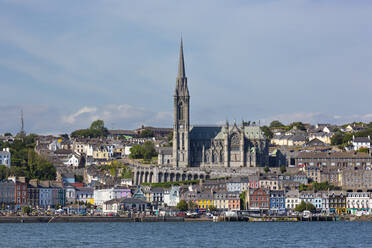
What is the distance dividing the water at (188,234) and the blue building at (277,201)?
34.5 ft

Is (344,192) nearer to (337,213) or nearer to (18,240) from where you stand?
(337,213)

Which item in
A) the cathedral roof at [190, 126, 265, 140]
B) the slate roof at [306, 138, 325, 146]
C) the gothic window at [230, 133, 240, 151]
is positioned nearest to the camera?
the gothic window at [230, 133, 240, 151]

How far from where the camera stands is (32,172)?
525 feet

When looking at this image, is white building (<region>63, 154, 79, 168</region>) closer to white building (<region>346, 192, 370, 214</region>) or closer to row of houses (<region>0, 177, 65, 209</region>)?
row of houses (<region>0, 177, 65, 209</region>)

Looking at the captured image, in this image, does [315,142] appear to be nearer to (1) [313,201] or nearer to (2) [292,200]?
(2) [292,200]

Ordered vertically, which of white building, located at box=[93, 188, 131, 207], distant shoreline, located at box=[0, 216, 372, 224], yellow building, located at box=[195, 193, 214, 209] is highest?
white building, located at box=[93, 188, 131, 207]

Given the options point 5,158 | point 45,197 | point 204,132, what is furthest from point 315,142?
point 45,197

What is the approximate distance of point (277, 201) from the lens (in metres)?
136

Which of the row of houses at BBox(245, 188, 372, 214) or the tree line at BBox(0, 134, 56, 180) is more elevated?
the tree line at BBox(0, 134, 56, 180)

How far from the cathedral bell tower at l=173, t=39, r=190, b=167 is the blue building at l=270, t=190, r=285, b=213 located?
2844 centimetres

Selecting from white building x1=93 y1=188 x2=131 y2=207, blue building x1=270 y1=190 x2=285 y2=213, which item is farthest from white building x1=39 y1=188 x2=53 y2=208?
blue building x1=270 y1=190 x2=285 y2=213

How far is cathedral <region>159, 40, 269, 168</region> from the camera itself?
529 feet

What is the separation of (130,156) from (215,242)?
8334 cm

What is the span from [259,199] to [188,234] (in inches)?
1204
